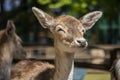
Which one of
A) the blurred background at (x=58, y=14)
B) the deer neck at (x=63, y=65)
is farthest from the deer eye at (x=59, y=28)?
the blurred background at (x=58, y=14)

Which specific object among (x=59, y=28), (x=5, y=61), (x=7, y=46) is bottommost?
(x=5, y=61)

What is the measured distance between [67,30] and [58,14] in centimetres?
1627

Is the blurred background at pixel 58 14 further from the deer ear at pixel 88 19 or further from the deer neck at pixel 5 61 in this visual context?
the deer ear at pixel 88 19

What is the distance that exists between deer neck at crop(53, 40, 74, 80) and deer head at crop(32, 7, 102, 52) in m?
0.10

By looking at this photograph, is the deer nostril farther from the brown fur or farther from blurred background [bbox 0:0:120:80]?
blurred background [bbox 0:0:120:80]

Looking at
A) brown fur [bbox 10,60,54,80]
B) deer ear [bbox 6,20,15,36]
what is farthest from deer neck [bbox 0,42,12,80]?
brown fur [bbox 10,60,54,80]

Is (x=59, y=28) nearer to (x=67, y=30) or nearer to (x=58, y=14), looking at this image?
(x=67, y=30)

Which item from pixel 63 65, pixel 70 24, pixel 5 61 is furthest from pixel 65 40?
pixel 5 61

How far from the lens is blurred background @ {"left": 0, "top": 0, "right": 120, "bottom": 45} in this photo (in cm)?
1595

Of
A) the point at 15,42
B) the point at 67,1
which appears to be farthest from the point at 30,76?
the point at 67,1

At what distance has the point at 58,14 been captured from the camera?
69.4 ft

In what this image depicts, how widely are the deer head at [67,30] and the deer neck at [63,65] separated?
103 millimetres

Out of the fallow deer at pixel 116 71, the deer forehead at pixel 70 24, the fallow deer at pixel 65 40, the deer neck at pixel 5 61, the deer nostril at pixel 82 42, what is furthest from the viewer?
the deer neck at pixel 5 61

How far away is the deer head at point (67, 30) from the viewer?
4746 millimetres
